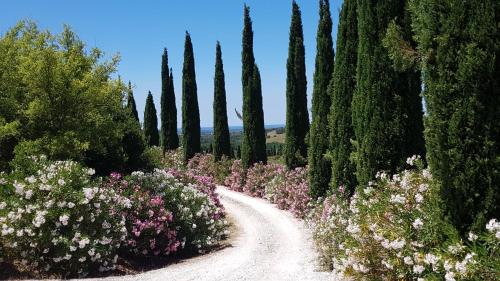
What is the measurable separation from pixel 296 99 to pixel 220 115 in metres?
8.30

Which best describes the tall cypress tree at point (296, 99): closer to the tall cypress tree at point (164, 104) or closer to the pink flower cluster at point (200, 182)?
the pink flower cluster at point (200, 182)

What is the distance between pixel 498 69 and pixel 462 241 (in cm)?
194

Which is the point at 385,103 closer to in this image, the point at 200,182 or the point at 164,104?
the point at 200,182

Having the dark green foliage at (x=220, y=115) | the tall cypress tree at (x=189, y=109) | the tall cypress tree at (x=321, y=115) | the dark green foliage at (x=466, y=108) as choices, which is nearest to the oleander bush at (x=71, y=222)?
the tall cypress tree at (x=321, y=115)

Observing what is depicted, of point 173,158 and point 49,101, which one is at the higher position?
point 49,101

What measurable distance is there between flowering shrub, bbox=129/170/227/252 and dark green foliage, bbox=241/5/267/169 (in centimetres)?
1119

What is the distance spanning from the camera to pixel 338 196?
12719mm

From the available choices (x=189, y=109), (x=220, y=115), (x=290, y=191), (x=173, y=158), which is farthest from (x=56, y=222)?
(x=189, y=109)

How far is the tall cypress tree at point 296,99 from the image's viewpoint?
21797 mm

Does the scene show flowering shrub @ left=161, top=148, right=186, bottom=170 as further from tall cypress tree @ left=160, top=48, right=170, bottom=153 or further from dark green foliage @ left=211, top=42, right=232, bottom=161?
dark green foliage @ left=211, top=42, right=232, bottom=161

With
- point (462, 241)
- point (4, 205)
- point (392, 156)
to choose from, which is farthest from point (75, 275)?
point (462, 241)

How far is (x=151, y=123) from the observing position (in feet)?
129

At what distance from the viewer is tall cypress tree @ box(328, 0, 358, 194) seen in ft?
42.3

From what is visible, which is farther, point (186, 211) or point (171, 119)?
point (171, 119)
